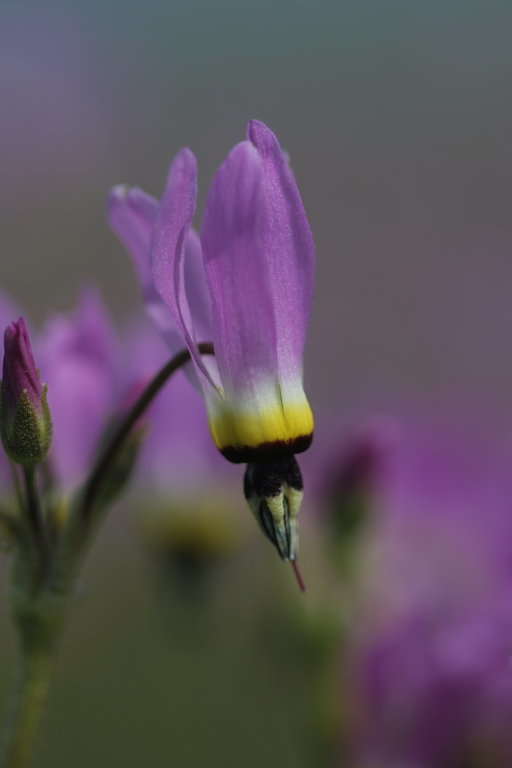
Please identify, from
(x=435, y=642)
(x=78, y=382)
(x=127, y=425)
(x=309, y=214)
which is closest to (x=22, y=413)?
(x=127, y=425)

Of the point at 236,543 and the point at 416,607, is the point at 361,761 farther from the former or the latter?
the point at 236,543

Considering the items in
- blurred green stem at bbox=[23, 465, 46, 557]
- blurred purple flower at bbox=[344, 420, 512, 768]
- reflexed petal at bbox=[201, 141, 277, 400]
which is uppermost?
reflexed petal at bbox=[201, 141, 277, 400]

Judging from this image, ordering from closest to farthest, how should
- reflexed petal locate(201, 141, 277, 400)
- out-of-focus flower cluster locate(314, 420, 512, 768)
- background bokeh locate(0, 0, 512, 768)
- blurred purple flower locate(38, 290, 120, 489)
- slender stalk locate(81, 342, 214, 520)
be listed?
reflexed petal locate(201, 141, 277, 400), slender stalk locate(81, 342, 214, 520), blurred purple flower locate(38, 290, 120, 489), out-of-focus flower cluster locate(314, 420, 512, 768), background bokeh locate(0, 0, 512, 768)

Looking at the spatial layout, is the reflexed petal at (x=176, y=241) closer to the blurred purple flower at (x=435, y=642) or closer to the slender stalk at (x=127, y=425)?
the slender stalk at (x=127, y=425)

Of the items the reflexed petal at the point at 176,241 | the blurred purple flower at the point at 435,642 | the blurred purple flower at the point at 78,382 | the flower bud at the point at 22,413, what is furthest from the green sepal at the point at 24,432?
the blurred purple flower at the point at 435,642

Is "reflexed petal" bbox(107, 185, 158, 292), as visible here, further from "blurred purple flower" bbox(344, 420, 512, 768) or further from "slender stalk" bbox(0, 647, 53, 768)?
"blurred purple flower" bbox(344, 420, 512, 768)

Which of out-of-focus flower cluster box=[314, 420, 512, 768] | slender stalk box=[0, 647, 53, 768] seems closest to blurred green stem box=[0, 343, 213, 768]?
slender stalk box=[0, 647, 53, 768]

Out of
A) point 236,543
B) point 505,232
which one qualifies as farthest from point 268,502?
point 505,232

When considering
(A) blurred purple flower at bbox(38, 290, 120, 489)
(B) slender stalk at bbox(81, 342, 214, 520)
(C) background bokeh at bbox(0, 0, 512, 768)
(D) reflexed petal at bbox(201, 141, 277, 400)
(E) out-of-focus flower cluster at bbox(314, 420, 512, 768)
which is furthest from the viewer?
(C) background bokeh at bbox(0, 0, 512, 768)
